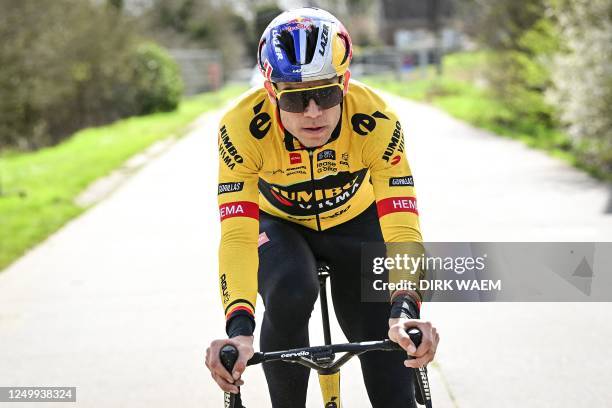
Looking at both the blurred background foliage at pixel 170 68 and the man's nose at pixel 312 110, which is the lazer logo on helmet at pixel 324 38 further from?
the blurred background foliage at pixel 170 68

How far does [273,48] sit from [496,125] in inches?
628

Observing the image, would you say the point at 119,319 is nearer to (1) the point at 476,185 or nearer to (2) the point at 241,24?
(1) the point at 476,185

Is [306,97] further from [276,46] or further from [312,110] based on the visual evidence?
[276,46]

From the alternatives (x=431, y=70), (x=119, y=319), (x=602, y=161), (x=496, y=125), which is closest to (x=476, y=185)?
(x=602, y=161)

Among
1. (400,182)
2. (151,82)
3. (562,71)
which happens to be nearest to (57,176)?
(562,71)

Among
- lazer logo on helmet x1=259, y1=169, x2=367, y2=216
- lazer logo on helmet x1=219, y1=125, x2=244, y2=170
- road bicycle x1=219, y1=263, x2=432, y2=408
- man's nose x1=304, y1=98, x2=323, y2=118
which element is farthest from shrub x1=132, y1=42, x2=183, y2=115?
road bicycle x1=219, y1=263, x2=432, y2=408

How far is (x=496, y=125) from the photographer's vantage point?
60.1ft

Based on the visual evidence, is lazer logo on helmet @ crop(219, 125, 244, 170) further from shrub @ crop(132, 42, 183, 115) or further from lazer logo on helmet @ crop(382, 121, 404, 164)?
shrub @ crop(132, 42, 183, 115)

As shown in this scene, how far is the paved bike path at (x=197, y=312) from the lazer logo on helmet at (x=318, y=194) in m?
1.41

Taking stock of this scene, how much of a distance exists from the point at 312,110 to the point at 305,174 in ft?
1.50

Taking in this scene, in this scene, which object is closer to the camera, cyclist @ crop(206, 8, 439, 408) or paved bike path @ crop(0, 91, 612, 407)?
cyclist @ crop(206, 8, 439, 408)

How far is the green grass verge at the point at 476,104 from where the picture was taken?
14.4m

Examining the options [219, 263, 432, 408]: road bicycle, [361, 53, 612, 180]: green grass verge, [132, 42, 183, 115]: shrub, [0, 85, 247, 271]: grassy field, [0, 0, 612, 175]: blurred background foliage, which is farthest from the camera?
[132, 42, 183, 115]: shrub

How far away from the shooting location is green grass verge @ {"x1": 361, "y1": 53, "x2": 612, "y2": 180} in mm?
14438
